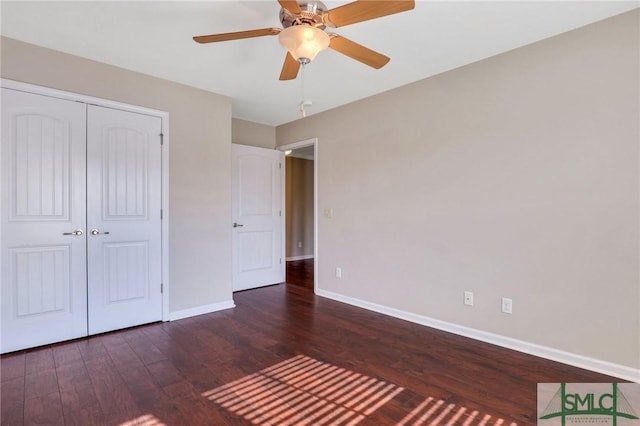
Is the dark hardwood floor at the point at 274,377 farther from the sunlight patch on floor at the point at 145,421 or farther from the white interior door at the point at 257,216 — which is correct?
the white interior door at the point at 257,216

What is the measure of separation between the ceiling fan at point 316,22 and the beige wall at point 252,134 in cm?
270

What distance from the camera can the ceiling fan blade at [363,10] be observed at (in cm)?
151

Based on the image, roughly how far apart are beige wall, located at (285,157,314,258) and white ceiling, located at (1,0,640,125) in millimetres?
3734

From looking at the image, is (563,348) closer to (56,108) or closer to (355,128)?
(355,128)

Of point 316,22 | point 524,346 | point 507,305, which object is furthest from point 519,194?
point 316,22

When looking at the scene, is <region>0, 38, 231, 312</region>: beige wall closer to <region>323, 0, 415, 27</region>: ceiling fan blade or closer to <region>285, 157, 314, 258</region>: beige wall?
<region>323, 0, 415, 27</region>: ceiling fan blade

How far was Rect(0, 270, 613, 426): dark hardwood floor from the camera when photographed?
5.79 feet

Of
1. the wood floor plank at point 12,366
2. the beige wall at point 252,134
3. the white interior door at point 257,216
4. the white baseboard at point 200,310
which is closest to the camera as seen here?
the wood floor plank at point 12,366

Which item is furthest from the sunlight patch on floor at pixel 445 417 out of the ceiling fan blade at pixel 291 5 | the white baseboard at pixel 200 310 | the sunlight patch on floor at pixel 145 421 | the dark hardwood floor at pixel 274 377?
the white baseboard at pixel 200 310

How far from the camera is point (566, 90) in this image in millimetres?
2295

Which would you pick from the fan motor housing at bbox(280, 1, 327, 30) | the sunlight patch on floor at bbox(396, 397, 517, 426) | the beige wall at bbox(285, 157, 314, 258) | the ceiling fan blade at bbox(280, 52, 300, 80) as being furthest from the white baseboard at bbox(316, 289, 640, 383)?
the beige wall at bbox(285, 157, 314, 258)

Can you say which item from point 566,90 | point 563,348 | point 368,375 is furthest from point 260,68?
point 563,348

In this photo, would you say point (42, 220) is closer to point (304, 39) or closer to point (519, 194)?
point (304, 39)

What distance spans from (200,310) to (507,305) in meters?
3.02
